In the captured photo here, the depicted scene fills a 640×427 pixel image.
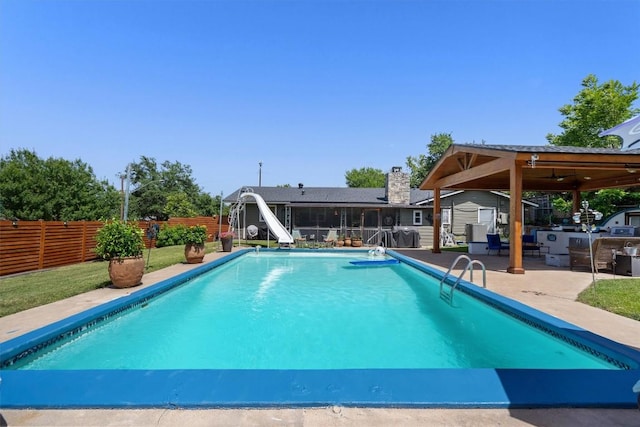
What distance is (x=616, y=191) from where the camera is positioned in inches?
765

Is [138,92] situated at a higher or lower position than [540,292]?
higher

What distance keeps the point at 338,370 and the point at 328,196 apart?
19.7m

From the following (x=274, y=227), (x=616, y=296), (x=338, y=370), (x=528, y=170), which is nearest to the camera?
(x=338, y=370)

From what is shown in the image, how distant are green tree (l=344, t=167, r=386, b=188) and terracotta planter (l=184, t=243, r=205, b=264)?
1896 inches

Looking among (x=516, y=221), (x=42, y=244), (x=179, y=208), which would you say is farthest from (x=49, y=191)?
(x=516, y=221)

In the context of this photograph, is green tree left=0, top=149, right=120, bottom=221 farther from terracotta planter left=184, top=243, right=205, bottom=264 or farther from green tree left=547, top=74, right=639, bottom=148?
green tree left=547, top=74, right=639, bottom=148

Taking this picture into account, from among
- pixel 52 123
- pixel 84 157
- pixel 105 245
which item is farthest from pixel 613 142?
pixel 84 157

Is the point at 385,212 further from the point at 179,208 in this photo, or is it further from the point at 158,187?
the point at 158,187

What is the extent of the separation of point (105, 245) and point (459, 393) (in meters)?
6.84

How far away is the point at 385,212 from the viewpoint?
68.9 ft

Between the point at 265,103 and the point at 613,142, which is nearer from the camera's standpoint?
the point at 265,103

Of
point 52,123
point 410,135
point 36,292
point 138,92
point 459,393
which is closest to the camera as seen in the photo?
point 459,393

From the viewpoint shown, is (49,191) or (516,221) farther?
(49,191)

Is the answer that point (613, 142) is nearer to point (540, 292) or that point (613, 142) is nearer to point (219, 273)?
point (540, 292)
